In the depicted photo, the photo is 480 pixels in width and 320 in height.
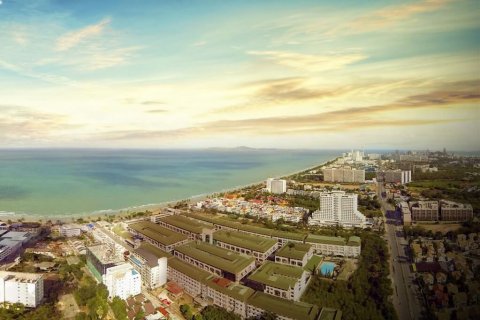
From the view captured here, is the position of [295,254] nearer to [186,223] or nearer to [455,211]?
[186,223]

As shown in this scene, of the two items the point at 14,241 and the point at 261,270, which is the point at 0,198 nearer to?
the point at 14,241

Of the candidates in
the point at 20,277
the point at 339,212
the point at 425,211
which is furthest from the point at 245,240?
the point at 425,211

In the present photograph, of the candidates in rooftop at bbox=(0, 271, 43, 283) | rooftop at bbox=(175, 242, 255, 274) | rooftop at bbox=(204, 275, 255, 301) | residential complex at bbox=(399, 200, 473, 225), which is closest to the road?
residential complex at bbox=(399, 200, 473, 225)

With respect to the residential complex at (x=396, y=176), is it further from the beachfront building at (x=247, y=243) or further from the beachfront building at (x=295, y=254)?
the beachfront building at (x=247, y=243)

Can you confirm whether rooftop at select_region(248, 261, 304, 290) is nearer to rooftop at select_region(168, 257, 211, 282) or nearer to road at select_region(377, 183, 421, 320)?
rooftop at select_region(168, 257, 211, 282)

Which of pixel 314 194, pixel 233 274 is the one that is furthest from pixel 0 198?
pixel 314 194
